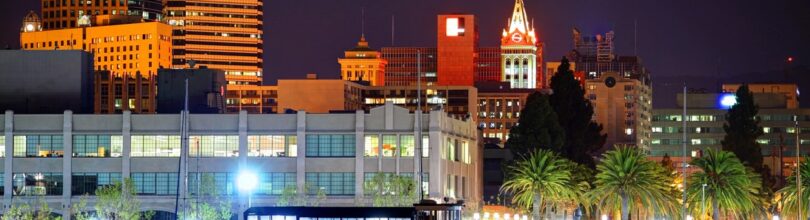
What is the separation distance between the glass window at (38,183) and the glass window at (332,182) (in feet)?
75.2

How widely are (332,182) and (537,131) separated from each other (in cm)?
2819

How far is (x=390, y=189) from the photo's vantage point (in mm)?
155250

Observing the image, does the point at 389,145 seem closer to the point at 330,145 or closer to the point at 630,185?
the point at 330,145

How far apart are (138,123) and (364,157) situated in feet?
68.9

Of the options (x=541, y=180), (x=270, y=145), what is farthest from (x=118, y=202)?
(x=541, y=180)

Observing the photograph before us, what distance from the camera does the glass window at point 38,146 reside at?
164625mm

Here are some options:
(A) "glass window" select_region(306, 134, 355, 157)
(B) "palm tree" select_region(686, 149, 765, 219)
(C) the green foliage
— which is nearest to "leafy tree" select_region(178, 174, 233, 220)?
(A) "glass window" select_region(306, 134, 355, 157)

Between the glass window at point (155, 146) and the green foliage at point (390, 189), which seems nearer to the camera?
the green foliage at point (390, 189)

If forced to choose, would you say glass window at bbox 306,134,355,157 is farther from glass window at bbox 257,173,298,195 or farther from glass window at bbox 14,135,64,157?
glass window at bbox 14,135,64,157

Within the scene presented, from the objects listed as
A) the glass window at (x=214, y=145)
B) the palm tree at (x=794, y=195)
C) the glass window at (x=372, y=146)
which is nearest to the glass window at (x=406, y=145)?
the glass window at (x=372, y=146)

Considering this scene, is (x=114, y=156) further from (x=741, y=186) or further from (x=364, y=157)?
(x=741, y=186)

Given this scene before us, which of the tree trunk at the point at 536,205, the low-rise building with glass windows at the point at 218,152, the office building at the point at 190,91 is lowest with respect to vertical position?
the tree trunk at the point at 536,205

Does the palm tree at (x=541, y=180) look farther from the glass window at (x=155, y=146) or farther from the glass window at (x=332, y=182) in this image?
the glass window at (x=155, y=146)

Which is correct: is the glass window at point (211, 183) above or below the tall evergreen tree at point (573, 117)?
below
